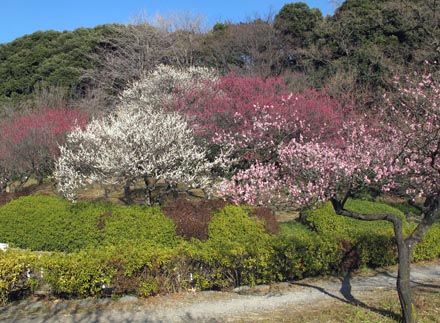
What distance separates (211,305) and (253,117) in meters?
6.60

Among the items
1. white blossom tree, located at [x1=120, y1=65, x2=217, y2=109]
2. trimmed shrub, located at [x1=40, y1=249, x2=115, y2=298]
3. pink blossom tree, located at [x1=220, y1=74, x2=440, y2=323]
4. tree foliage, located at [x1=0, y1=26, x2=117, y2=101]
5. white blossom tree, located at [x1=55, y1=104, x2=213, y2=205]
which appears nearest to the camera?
pink blossom tree, located at [x1=220, y1=74, x2=440, y2=323]

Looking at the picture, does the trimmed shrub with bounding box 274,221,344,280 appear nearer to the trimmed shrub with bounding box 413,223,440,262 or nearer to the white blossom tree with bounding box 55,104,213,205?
the trimmed shrub with bounding box 413,223,440,262

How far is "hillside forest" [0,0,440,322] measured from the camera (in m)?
6.26

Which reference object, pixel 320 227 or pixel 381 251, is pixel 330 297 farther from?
pixel 320 227

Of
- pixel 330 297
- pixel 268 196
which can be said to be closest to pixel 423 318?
pixel 330 297

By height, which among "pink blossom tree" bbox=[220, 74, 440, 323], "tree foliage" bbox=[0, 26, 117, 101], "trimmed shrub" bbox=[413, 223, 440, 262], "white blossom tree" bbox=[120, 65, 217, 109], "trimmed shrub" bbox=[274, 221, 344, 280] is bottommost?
"trimmed shrub" bbox=[413, 223, 440, 262]

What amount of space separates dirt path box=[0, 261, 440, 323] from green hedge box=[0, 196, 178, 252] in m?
2.24

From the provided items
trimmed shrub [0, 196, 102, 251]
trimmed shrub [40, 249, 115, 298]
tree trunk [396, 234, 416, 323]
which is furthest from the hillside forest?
trimmed shrub [40, 249, 115, 298]

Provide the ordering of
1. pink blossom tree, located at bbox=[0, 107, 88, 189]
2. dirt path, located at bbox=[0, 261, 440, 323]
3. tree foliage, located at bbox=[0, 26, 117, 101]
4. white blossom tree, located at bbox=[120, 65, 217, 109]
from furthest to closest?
tree foliage, located at bbox=[0, 26, 117, 101]
white blossom tree, located at bbox=[120, 65, 217, 109]
pink blossom tree, located at bbox=[0, 107, 88, 189]
dirt path, located at bbox=[0, 261, 440, 323]

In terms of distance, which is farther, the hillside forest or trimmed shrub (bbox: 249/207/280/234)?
trimmed shrub (bbox: 249/207/280/234)

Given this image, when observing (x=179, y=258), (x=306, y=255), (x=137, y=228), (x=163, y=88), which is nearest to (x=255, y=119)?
(x=137, y=228)

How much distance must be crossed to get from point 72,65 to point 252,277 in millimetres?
22796

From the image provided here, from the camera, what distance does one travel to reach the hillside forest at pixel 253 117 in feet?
20.5

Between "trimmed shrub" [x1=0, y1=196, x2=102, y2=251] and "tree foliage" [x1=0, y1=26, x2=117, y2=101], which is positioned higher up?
"tree foliage" [x1=0, y1=26, x2=117, y2=101]
